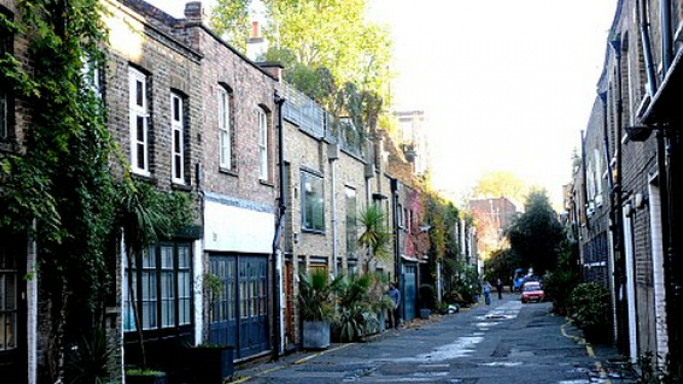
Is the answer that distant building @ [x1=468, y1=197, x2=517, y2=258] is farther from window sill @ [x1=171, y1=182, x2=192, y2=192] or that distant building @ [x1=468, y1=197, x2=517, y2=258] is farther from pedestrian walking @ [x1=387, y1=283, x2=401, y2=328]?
window sill @ [x1=171, y1=182, x2=192, y2=192]

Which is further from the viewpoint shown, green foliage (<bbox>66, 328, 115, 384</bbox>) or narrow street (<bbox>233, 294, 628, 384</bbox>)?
narrow street (<bbox>233, 294, 628, 384</bbox>)

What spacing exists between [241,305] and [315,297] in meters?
4.69

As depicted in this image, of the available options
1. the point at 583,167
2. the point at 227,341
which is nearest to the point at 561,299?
the point at 583,167

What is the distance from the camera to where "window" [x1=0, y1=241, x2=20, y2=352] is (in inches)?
443

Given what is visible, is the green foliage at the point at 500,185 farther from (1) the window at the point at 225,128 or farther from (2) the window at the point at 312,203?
(1) the window at the point at 225,128

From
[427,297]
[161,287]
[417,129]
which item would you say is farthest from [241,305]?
[417,129]

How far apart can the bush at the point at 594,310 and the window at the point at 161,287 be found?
424 inches

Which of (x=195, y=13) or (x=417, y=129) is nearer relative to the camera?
(x=195, y=13)

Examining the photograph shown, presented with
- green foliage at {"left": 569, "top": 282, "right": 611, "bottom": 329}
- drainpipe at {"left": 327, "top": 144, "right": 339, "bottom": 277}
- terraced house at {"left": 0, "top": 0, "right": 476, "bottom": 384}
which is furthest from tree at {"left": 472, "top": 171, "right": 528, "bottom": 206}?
green foliage at {"left": 569, "top": 282, "right": 611, "bottom": 329}

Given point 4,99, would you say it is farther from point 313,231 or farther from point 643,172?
point 313,231

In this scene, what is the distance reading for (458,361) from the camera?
1978cm

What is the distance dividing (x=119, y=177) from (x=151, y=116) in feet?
6.18

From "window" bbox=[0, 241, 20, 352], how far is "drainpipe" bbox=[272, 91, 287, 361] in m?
10.1

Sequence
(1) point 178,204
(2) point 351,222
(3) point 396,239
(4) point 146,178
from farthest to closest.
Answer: (3) point 396,239 < (2) point 351,222 < (1) point 178,204 < (4) point 146,178
